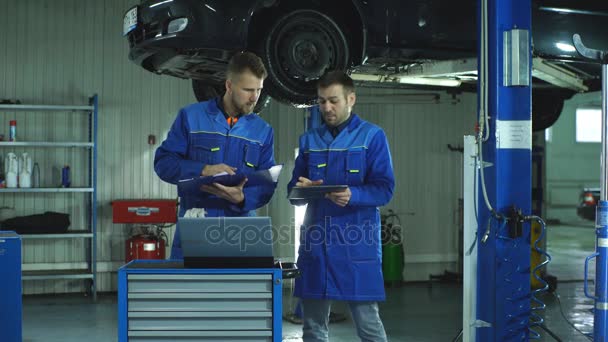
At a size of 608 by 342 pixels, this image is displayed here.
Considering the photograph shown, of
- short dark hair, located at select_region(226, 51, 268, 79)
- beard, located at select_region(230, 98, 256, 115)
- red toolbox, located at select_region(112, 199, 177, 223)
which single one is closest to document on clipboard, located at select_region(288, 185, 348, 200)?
beard, located at select_region(230, 98, 256, 115)

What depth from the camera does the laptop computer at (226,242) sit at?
207cm

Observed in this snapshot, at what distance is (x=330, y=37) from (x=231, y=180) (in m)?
2.13

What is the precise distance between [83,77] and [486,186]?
15.4 ft

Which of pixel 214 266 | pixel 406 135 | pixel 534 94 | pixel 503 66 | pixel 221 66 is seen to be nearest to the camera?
pixel 214 266

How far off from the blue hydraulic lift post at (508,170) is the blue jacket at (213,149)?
1.62 meters

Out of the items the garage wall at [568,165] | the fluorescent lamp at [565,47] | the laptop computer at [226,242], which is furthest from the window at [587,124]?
the laptop computer at [226,242]

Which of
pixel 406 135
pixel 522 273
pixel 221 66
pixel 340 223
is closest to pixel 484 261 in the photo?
pixel 522 273

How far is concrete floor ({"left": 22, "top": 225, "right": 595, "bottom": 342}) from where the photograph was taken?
529 centimetres

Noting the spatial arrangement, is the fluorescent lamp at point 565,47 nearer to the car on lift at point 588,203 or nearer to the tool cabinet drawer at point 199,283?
the tool cabinet drawer at point 199,283

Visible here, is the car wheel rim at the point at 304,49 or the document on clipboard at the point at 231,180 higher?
the car wheel rim at the point at 304,49

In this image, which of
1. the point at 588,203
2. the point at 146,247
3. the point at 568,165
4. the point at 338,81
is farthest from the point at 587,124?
the point at 338,81

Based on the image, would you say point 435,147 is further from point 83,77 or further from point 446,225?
point 83,77

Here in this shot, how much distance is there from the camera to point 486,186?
399 centimetres

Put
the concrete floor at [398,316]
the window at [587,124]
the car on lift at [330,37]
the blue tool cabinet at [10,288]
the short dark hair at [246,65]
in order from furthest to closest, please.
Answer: the window at [587,124]
the concrete floor at [398,316]
the blue tool cabinet at [10,288]
the car on lift at [330,37]
the short dark hair at [246,65]
